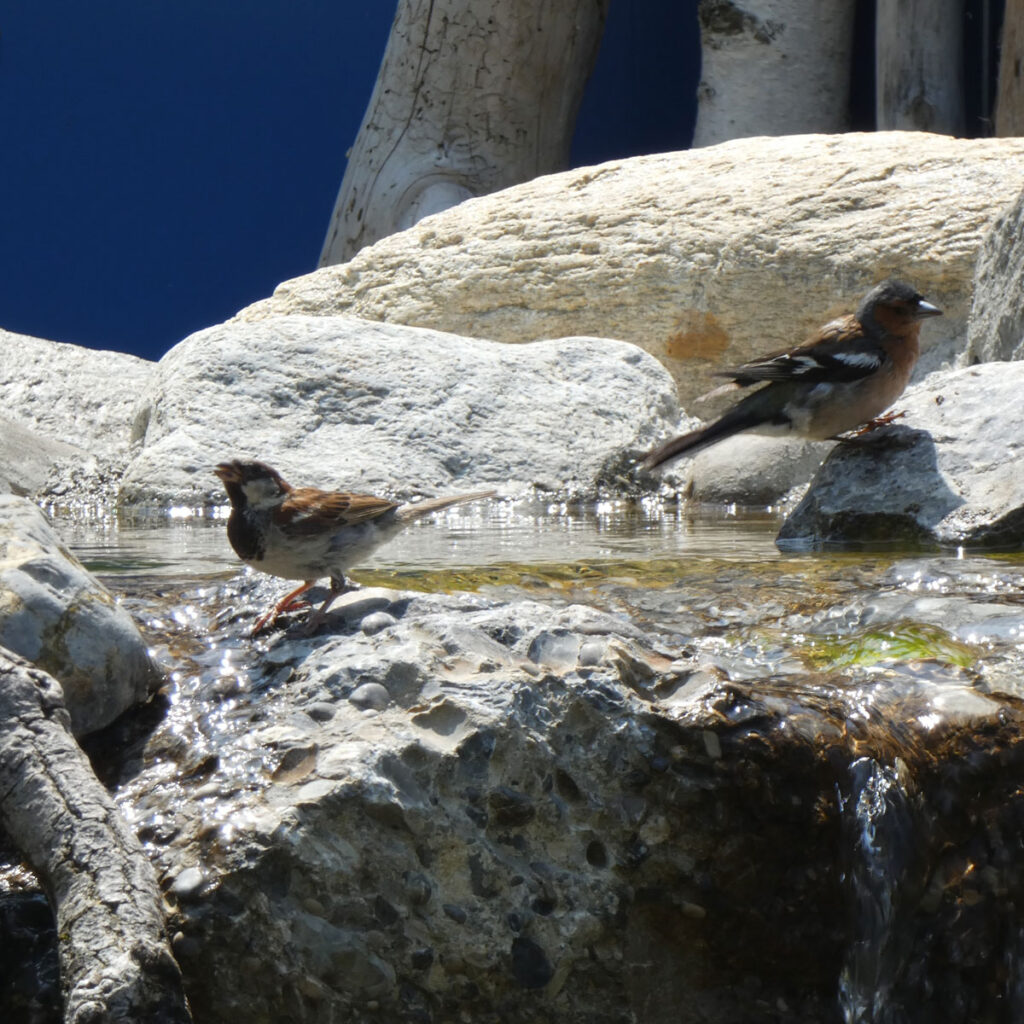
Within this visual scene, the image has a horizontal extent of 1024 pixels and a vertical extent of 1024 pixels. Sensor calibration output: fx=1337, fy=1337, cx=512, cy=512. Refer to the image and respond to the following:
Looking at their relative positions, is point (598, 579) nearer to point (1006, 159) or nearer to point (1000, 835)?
point (1000, 835)

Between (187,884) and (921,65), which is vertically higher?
(921,65)

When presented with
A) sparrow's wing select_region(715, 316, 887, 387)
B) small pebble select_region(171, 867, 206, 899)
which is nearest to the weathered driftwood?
small pebble select_region(171, 867, 206, 899)

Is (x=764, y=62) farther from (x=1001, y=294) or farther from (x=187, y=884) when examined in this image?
(x=187, y=884)

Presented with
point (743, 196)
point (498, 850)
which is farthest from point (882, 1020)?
point (743, 196)

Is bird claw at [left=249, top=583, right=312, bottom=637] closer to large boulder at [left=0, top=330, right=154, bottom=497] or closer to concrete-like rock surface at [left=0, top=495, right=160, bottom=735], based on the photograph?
concrete-like rock surface at [left=0, top=495, right=160, bottom=735]

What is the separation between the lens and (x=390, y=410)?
7844mm

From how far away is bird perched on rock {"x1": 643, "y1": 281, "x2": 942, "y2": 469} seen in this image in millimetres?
5184

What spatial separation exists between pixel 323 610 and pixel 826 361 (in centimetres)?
295

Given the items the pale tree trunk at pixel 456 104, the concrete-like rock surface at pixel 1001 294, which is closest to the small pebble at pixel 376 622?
the concrete-like rock surface at pixel 1001 294

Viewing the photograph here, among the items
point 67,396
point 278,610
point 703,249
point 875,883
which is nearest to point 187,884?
point 278,610

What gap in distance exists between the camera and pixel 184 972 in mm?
2049

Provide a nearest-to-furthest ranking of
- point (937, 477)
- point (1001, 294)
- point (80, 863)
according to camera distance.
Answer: point (80, 863), point (937, 477), point (1001, 294)

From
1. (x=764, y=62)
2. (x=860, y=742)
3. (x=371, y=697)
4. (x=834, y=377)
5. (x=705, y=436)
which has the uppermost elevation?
(x=764, y=62)

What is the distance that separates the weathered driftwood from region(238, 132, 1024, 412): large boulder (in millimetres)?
6916
